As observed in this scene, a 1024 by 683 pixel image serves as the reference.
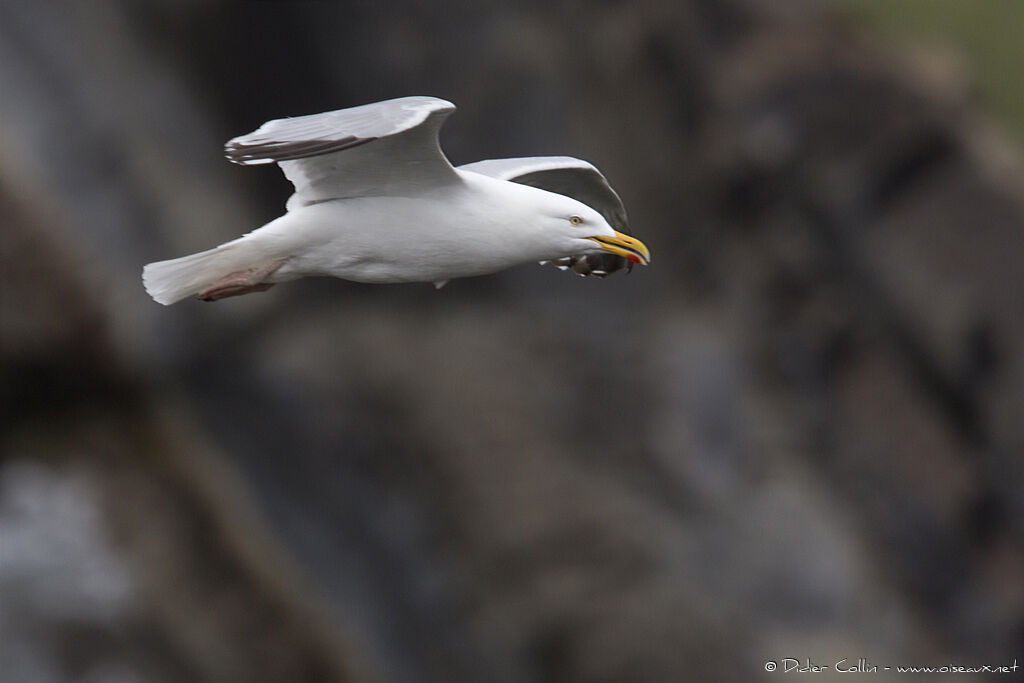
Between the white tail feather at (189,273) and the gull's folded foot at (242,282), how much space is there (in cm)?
2

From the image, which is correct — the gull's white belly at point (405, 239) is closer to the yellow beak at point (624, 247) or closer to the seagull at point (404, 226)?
the seagull at point (404, 226)

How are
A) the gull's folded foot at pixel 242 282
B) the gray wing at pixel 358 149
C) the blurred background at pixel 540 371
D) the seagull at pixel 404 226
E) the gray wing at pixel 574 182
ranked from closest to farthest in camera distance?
the gray wing at pixel 358 149
the seagull at pixel 404 226
the gull's folded foot at pixel 242 282
the gray wing at pixel 574 182
the blurred background at pixel 540 371

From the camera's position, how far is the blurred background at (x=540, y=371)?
306 inches

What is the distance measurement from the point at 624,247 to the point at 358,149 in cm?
84

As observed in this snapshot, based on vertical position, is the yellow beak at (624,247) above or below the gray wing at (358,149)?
below

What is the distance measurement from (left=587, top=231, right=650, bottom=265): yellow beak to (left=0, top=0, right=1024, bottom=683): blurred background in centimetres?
393

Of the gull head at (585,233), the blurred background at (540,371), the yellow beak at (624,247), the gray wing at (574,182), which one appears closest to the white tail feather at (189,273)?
the gray wing at (574,182)

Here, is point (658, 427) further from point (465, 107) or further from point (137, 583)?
point (137, 583)

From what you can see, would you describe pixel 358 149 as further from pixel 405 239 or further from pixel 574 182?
pixel 574 182

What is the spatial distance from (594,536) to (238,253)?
4717 mm

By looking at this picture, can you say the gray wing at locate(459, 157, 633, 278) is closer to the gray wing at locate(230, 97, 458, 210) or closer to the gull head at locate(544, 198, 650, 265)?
the gull head at locate(544, 198, 650, 265)

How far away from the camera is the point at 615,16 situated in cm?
813

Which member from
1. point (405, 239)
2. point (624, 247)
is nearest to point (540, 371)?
point (624, 247)

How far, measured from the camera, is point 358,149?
12.1 ft
